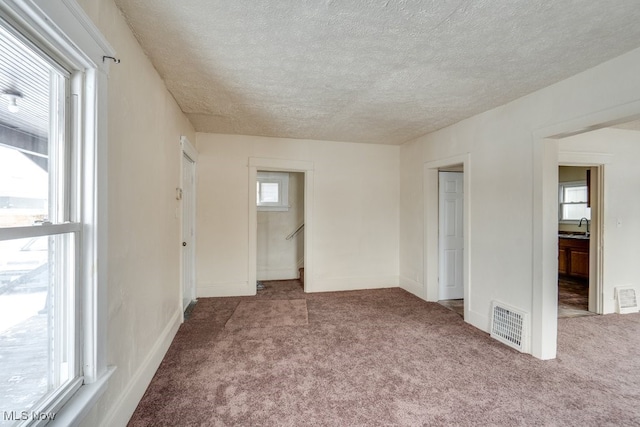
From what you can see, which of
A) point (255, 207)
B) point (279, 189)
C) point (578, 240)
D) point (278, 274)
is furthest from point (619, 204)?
point (278, 274)

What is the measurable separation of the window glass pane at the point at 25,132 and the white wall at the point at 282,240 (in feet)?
13.2

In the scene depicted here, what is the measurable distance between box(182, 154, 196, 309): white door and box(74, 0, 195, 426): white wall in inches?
31.8

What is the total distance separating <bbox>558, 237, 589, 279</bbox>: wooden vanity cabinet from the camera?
16.0 feet

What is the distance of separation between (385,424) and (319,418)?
0.40 metres

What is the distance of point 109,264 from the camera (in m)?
1.42

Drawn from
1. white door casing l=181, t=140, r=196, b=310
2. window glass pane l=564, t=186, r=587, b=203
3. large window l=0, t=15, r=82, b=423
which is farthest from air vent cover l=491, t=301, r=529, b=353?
window glass pane l=564, t=186, r=587, b=203

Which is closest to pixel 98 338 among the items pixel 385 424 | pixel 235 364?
pixel 235 364

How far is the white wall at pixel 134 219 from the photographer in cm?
145

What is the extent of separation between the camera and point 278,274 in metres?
5.17

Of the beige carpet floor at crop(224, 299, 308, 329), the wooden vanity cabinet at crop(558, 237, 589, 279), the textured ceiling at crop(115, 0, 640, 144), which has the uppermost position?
the textured ceiling at crop(115, 0, 640, 144)

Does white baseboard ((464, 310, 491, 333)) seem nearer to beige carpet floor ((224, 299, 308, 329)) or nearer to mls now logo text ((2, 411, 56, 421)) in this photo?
beige carpet floor ((224, 299, 308, 329))

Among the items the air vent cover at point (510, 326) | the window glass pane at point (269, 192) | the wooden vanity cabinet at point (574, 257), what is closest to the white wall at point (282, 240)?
the window glass pane at point (269, 192)

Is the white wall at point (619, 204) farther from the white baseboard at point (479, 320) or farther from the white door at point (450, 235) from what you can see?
the white baseboard at point (479, 320)

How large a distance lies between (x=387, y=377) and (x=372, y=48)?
2.42m
